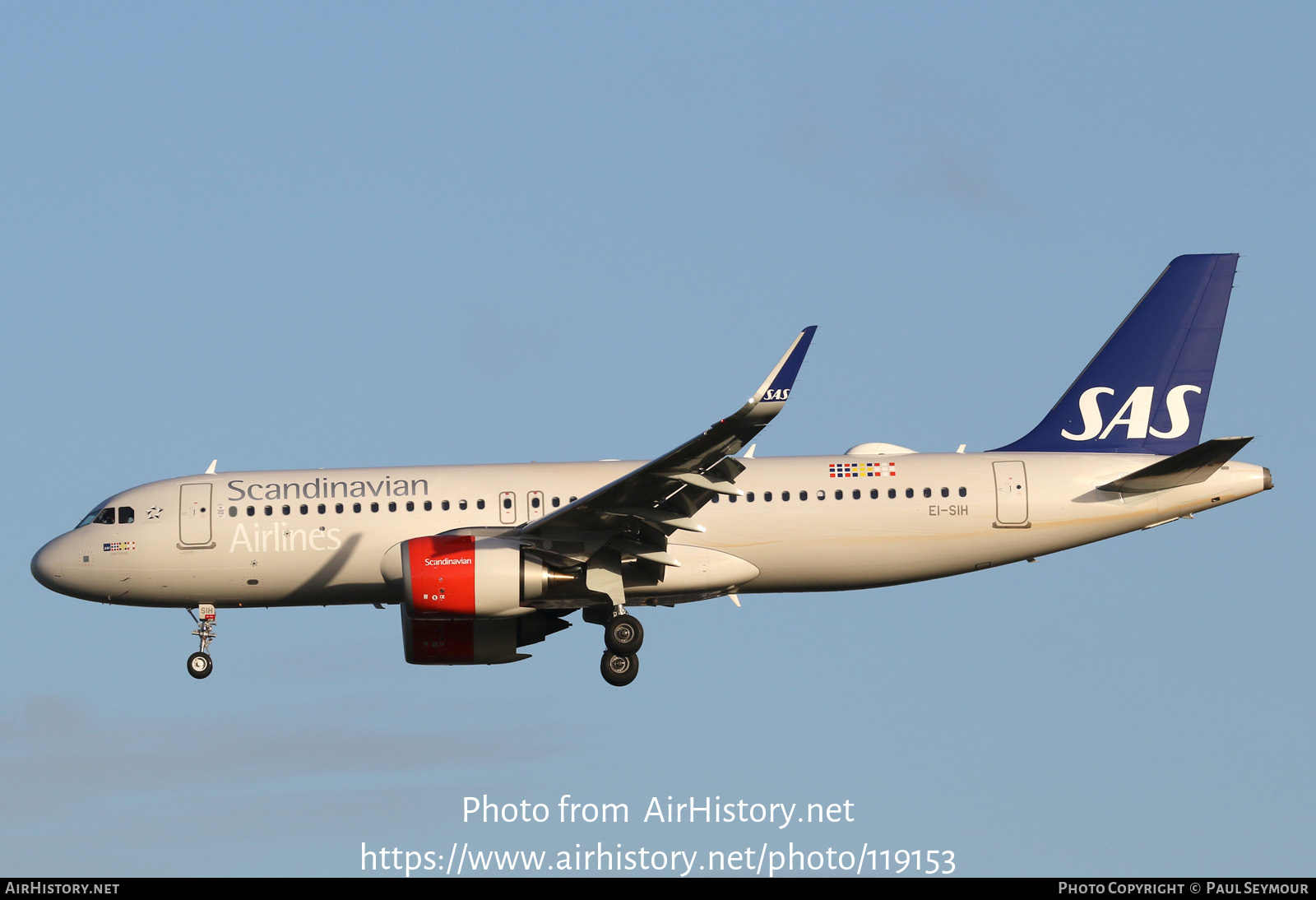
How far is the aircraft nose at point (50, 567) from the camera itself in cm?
3069

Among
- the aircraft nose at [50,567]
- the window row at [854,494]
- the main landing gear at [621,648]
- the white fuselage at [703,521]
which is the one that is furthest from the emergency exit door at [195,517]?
the window row at [854,494]

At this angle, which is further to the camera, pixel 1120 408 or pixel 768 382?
pixel 1120 408

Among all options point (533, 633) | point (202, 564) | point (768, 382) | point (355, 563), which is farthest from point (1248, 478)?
point (202, 564)

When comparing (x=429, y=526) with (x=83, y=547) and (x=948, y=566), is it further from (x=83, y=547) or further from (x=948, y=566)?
(x=948, y=566)

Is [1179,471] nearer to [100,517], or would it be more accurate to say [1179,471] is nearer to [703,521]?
[703,521]

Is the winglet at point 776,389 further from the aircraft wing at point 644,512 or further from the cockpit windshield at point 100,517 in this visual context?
the cockpit windshield at point 100,517

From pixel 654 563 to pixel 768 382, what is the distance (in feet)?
20.2

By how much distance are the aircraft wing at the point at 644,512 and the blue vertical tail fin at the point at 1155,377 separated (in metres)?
7.44

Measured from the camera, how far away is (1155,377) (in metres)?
31.3

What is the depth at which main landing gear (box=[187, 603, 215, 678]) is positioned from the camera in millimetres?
30250

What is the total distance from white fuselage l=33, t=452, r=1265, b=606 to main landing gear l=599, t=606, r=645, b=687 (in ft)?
2.54

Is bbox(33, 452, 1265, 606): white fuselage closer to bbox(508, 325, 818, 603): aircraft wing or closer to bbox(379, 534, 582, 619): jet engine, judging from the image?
bbox(508, 325, 818, 603): aircraft wing

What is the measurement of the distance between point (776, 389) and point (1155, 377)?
1158 cm

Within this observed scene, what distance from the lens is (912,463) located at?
2934 cm
